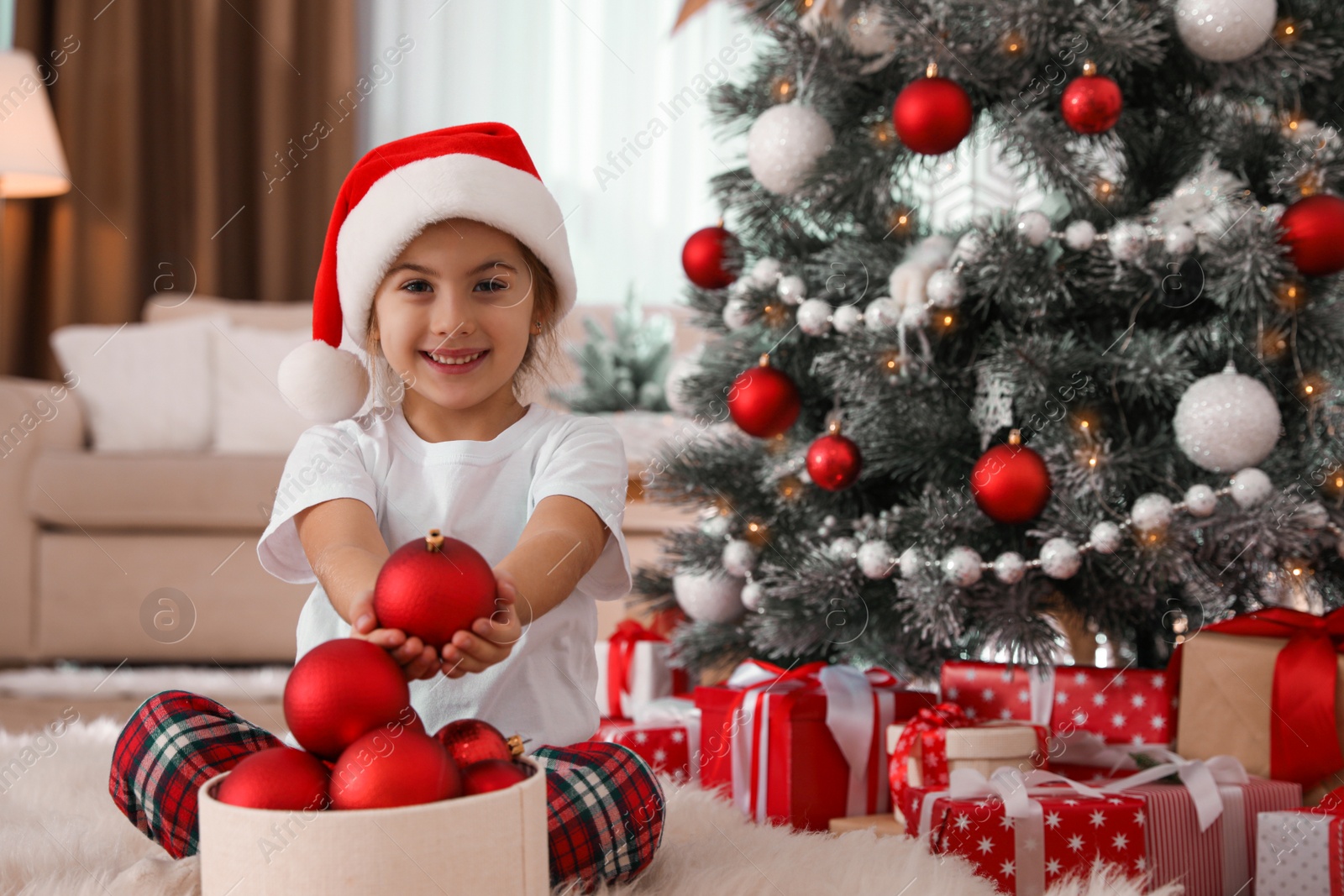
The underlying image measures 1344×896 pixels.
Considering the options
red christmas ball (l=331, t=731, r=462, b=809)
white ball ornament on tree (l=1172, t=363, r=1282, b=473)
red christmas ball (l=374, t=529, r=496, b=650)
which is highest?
white ball ornament on tree (l=1172, t=363, r=1282, b=473)

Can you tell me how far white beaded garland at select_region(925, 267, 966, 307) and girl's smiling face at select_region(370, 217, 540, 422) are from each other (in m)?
0.44

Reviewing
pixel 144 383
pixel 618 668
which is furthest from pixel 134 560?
pixel 618 668

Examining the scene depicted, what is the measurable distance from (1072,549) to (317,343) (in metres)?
0.70

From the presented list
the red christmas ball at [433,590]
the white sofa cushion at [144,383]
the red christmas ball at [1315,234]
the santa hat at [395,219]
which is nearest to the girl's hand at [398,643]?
the red christmas ball at [433,590]

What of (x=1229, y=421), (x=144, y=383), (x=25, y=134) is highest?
(x=25, y=134)

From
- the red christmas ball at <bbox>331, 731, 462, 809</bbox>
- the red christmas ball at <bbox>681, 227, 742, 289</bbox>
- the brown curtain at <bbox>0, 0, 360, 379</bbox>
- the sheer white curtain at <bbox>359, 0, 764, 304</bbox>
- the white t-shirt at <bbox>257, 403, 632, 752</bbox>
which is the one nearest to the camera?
the red christmas ball at <bbox>331, 731, 462, 809</bbox>

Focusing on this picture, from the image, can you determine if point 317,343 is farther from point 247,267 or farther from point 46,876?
point 247,267

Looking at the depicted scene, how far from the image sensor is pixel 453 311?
2.91 ft

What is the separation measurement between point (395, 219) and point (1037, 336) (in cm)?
62

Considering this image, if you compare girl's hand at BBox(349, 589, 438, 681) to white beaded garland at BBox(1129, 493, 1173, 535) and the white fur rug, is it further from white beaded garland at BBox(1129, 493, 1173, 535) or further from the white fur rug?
white beaded garland at BBox(1129, 493, 1173, 535)

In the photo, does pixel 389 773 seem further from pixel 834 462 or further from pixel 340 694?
pixel 834 462

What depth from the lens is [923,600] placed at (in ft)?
3.67

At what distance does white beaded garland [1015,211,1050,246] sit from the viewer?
1130 mm

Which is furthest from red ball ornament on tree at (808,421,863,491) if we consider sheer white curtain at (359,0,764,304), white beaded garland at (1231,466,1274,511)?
sheer white curtain at (359,0,764,304)
